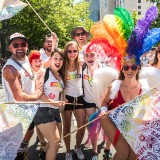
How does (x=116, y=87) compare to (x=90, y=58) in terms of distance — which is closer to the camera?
(x=116, y=87)

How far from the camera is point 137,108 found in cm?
370

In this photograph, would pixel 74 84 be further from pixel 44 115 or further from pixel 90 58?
pixel 44 115

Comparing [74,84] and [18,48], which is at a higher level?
[18,48]

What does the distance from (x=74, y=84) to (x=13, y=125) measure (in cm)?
148

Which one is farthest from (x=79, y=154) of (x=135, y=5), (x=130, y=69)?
(x=135, y=5)

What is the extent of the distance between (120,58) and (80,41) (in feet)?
5.55

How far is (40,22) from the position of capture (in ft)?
91.1

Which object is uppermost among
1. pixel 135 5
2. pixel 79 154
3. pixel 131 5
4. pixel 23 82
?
pixel 135 5

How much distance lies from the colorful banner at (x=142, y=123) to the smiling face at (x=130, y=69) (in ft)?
1.39

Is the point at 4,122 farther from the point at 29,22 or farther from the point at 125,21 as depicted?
the point at 29,22

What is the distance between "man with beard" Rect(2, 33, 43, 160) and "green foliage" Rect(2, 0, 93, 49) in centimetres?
2219

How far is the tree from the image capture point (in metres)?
27.1

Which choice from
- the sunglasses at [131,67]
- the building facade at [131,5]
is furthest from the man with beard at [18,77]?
the building facade at [131,5]

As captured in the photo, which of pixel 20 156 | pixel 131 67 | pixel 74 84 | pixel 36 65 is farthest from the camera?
pixel 36 65
